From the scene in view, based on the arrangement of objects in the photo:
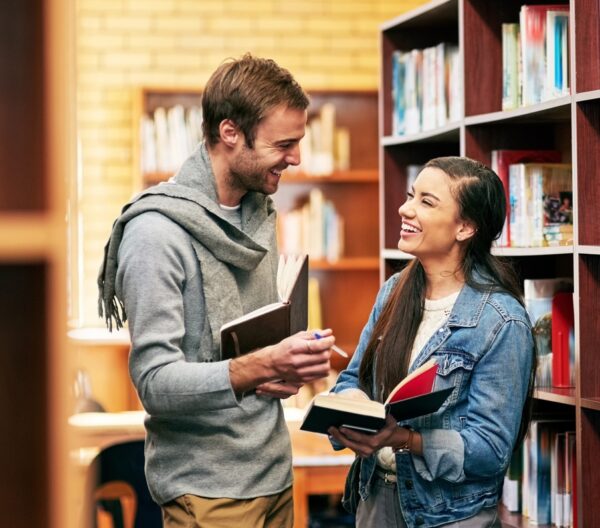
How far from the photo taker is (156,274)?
1849mm

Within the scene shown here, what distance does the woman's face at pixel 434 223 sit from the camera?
2225 millimetres

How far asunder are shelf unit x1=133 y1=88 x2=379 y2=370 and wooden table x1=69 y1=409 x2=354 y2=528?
2367 millimetres

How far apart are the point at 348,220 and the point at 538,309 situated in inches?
132

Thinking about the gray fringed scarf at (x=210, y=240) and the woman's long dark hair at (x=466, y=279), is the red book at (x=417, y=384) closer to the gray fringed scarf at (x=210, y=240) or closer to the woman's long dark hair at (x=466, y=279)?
the woman's long dark hair at (x=466, y=279)

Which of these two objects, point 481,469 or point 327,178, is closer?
point 481,469

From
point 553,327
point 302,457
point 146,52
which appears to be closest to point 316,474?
point 302,457

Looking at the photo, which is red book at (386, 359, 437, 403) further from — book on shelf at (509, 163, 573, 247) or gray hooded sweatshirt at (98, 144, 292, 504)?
book on shelf at (509, 163, 573, 247)

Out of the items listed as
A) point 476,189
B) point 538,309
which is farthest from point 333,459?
point 476,189

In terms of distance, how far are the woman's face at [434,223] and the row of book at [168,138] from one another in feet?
11.9

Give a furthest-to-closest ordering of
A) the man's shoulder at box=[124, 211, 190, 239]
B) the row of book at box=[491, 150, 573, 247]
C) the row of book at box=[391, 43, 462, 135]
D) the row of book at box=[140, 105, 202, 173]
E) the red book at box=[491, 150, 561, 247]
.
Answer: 1. the row of book at box=[140, 105, 202, 173]
2. the row of book at box=[391, 43, 462, 135]
3. the red book at box=[491, 150, 561, 247]
4. the row of book at box=[491, 150, 573, 247]
5. the man's shoulder at box=[124, 211, 190, 239]

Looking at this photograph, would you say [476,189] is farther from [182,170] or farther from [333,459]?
[333,459]

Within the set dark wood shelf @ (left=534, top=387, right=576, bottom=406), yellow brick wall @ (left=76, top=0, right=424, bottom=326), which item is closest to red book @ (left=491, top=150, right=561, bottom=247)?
dark wood shelf @ (left=534, top=387, right=576, bottom=406)

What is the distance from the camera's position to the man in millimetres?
1816

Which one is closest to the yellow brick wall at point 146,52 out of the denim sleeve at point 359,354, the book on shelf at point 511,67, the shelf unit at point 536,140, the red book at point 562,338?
the shelf unit at point 536,140
